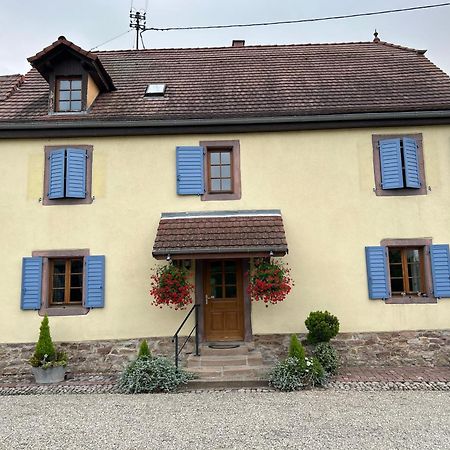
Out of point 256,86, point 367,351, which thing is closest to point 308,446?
point 367,351

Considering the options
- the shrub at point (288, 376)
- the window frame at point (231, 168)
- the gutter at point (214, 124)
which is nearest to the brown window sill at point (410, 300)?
the shrub at point (288, 376)

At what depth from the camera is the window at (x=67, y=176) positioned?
369 inches

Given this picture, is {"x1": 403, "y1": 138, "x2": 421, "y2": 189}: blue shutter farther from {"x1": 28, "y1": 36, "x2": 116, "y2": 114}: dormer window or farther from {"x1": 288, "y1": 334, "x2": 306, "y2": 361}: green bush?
{"x1": 28, "y1": 36, "x2": 116, "y2": 114}: dormer window

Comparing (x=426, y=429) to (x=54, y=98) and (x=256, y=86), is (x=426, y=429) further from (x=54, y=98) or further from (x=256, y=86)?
(x=54, y=98)

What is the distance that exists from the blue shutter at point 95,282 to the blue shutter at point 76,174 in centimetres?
155

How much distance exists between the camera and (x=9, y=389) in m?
8.06

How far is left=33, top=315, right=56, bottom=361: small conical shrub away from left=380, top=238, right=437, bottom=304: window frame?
7394 millimetres

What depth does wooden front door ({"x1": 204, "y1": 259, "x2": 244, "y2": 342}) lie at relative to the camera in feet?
30.9

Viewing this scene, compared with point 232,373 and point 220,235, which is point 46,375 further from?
point 220,235

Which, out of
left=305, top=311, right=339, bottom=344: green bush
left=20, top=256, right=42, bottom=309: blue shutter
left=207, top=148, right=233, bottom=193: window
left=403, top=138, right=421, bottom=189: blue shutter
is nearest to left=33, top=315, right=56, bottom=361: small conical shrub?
left=20, top=256, right=42, bottom=309: blue shutter

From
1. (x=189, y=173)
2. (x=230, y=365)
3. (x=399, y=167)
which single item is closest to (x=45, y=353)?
(x=230, y=365)

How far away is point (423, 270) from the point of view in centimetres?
930

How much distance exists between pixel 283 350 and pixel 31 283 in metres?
5.87

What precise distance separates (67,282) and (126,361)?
2271mm
